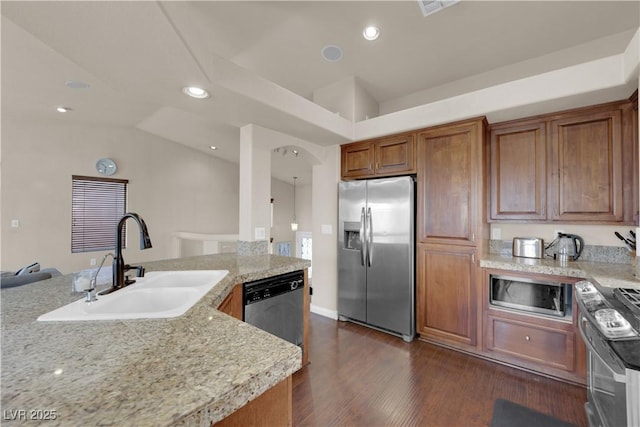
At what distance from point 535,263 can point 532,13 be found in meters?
2.06

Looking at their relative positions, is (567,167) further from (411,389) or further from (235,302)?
(235,302)

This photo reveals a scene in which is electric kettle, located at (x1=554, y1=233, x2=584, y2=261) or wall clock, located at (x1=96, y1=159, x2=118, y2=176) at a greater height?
wall clock, located at (x1=96, y1=159, x2=118, y2=176)

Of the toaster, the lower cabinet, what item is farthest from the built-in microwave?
the lower cabinet

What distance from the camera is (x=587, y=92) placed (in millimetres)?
1972

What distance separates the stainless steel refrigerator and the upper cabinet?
889mm

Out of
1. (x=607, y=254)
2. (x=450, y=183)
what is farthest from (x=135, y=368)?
(x=607, y=254)

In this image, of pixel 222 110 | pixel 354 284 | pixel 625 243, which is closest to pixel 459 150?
pixel 625 243

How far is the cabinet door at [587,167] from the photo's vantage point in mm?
2119

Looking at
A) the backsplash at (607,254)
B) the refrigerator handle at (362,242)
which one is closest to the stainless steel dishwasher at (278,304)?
the refrigerator handle at (362,242)

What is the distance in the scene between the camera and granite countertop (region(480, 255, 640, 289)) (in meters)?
1.71

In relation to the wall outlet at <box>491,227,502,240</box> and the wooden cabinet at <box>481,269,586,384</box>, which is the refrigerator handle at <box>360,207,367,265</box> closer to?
the wooden cabinet at <box>481,269,586,384</box>

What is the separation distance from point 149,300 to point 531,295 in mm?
2868

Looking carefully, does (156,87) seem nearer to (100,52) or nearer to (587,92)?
(100,52)

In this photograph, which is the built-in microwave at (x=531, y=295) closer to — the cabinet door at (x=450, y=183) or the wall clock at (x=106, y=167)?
the cabinet door at (x=450, y=183)
